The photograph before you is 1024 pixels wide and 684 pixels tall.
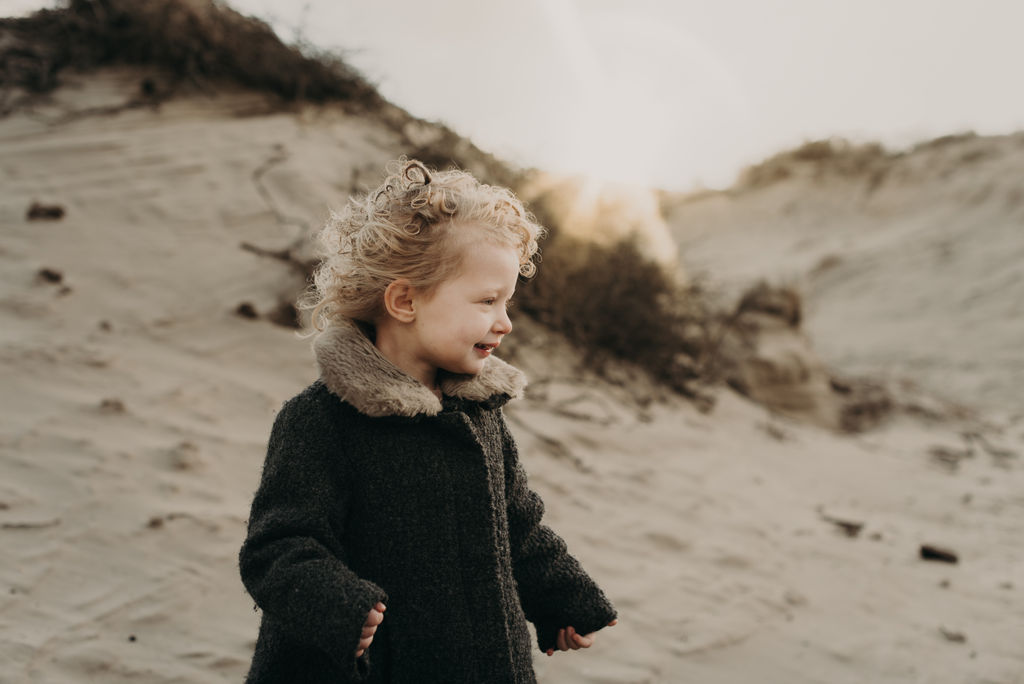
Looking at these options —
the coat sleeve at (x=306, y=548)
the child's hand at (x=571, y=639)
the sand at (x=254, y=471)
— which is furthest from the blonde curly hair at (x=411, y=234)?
the sand at (x=254, y=471)

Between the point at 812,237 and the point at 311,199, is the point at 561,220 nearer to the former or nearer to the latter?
the point at 311,199

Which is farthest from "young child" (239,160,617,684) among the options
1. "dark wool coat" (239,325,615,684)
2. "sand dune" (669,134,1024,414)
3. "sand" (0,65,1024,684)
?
"sand dune" (669,134,1024,414)

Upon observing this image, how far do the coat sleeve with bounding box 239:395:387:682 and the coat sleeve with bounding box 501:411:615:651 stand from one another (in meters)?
0.41

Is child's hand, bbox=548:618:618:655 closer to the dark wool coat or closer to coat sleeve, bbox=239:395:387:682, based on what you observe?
the dark wool coat

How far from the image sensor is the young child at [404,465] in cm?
127

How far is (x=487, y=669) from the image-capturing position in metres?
1.35

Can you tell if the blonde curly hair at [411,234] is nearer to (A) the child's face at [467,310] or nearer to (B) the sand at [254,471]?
(A) the child's face at [467,310]

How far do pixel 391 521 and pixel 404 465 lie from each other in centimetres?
10

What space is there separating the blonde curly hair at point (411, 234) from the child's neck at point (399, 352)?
42mm

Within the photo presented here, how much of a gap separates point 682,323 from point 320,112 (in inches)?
135

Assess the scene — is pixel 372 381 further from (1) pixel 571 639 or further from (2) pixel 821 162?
(2) pixel 821 162

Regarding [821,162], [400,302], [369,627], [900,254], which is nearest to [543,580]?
[369,627]

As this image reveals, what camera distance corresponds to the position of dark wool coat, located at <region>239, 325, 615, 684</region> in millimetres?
1294

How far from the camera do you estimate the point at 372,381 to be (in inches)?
53.1
